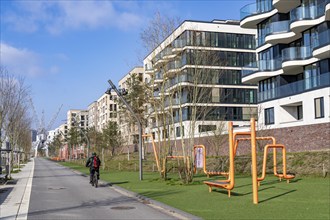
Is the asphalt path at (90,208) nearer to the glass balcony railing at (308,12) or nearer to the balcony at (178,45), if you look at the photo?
the balcony at (178,45)

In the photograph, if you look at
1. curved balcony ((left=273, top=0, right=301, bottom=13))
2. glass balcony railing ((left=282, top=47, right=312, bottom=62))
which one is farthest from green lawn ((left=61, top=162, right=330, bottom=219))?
curved balcony ((left=273, top=0, right=301, bottom=13))

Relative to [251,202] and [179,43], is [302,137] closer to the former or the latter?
[179,43]

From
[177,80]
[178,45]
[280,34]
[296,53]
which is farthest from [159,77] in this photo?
[280,34]

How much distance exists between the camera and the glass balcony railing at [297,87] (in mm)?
34969

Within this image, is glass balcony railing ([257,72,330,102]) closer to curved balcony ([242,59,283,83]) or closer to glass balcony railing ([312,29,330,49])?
curved balcony ([242,59,283,83])

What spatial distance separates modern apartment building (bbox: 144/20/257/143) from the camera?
24.0m

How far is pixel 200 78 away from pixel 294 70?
810 inches

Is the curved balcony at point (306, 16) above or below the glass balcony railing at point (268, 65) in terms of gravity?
above

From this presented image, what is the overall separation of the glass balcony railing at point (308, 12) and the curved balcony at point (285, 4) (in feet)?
4.05

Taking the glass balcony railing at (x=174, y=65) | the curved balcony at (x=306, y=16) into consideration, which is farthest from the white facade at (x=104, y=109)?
the glass balcony railing at (x=174, y=65)

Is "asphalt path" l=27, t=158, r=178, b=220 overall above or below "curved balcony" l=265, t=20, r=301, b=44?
below

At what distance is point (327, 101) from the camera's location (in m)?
34.2

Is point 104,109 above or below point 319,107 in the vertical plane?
above

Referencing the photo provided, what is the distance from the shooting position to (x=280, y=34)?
41.4 meters
